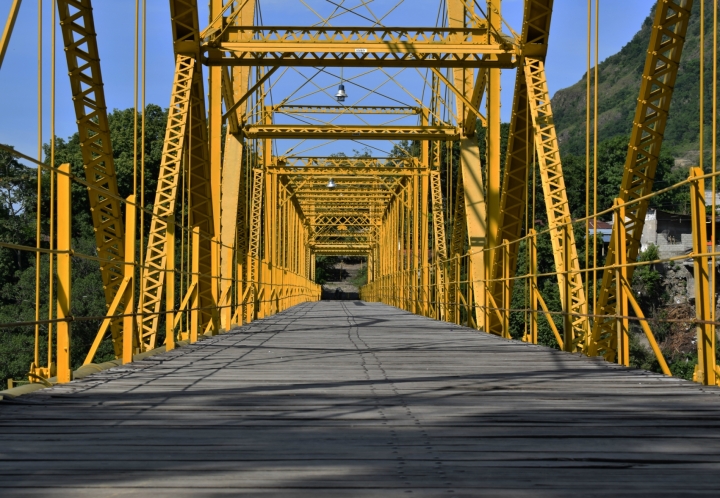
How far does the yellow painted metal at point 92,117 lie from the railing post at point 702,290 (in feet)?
22.6

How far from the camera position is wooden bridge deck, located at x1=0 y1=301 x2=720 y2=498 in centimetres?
296

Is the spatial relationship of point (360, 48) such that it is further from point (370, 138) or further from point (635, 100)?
point (635, 100)

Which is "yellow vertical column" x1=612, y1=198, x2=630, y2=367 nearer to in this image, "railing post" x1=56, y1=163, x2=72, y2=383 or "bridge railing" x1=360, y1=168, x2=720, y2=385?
"bridge railing" x1=360, y1=168, x2=720, y2=385

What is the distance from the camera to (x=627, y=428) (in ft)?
13.5

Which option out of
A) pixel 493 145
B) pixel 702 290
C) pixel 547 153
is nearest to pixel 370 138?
pixel 493 145

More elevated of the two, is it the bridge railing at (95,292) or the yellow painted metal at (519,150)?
the yellow painted metal at (519,150)

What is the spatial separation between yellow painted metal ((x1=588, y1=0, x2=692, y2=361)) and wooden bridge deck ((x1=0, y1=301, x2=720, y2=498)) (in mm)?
3489

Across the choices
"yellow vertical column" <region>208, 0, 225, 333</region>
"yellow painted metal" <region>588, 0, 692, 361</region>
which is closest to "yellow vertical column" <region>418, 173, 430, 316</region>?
"yellow vertical column" <region>208, 0, 225, 333</region>

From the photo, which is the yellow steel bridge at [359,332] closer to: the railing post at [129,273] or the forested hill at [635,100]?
the railing post at [129,273]

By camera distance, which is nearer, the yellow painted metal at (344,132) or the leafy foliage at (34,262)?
the yellow painted metal at (344,132)

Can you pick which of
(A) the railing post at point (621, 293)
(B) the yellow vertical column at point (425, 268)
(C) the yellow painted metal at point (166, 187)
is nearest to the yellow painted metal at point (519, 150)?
(C) the yellow painted metal at point (166, 187)

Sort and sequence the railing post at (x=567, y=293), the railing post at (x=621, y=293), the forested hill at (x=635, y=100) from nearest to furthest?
1. the railing post at (x=621, y=293)
2. the railing post at (x=567, y=293)
3. the forested hill at (x=635, y=100)

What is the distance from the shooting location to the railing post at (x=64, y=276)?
231 inches

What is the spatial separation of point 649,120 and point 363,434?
7.28 m
